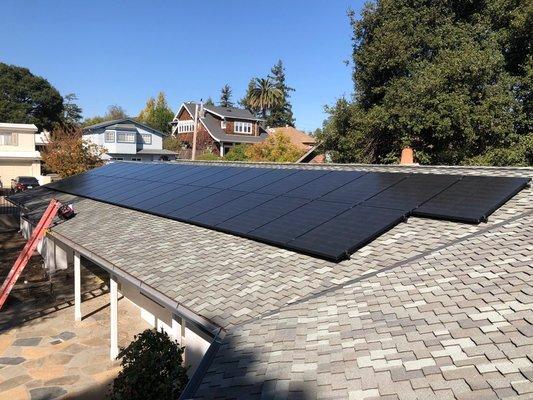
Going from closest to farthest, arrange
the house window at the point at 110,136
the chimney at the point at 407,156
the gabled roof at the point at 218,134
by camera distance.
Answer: the chimney at the point at 407,156 → the house window at the point at 110,136 → the gabled roof at the point at 218,134

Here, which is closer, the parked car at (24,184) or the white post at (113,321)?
the white post at (113,321)

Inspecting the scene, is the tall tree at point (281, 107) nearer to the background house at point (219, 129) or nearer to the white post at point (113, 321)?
the background house at point (219, 129)

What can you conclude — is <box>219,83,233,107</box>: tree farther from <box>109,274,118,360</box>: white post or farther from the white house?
<box>109,274,118,360</box>: white post

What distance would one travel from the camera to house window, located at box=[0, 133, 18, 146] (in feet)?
157

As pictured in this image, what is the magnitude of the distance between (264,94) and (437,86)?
68249mm

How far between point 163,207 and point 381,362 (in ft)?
32.4

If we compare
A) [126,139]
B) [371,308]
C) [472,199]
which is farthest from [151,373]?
[126,139]

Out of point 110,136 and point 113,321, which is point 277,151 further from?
point 113,321

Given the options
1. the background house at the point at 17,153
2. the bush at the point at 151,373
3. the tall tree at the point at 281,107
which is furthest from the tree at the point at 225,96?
the bush at the point at 151,373

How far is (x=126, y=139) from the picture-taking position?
197 ft

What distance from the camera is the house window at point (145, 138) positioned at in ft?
207

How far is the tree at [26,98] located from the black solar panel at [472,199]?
7460cm

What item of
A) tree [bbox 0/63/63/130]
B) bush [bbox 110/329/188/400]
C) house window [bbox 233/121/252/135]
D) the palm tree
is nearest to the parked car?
house window [bbox 233/121/252/135]

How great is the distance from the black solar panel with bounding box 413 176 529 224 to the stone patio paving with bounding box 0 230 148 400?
28.4 feet
